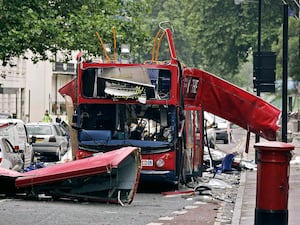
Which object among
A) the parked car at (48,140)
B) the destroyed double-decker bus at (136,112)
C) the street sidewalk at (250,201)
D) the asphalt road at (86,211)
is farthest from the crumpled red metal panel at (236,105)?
the parked car at (48,140)

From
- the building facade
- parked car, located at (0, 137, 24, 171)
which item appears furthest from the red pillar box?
the building facade

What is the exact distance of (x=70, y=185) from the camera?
1745 centimetres

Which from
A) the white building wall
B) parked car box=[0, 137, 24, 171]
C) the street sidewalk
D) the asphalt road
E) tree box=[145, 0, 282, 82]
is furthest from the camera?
tree box=[145, 0, 282, 82]

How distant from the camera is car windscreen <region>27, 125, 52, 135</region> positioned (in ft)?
114

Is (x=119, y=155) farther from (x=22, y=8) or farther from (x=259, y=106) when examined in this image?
(x=22, y=8)

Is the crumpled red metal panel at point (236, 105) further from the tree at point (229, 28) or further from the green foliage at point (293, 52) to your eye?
the tree at point (229, 28)

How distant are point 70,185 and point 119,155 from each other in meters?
1.09

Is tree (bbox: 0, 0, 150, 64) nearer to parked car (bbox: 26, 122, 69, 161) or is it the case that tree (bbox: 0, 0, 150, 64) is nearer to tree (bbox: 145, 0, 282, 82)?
parked car (bbox: 26, 122, 69, 161)

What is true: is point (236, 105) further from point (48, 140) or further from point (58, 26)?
point (48, 140)

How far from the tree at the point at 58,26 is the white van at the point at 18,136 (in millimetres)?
5772

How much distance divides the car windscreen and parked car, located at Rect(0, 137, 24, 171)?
37.9 ft

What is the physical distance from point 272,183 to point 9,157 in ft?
34.9

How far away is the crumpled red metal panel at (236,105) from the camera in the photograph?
22875mm

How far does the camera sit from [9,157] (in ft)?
72.2
